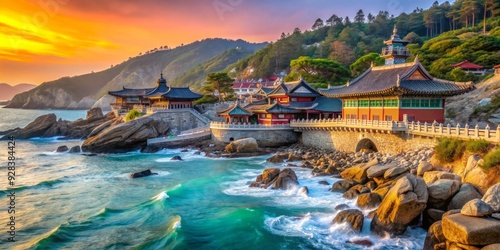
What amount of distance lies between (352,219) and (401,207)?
8.58ft

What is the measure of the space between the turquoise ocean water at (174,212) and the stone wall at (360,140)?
7259mm

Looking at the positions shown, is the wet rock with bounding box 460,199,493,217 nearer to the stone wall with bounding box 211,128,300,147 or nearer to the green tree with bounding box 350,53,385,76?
the stone wall with bounding box 211,128,300,147

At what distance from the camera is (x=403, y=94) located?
31.5 metres

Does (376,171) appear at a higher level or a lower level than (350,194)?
higher

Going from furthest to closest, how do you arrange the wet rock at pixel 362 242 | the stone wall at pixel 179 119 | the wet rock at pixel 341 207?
the stone wall at pixel 179 119
the wet rock at pixel 341 207
the wet rock at pixel 362 242

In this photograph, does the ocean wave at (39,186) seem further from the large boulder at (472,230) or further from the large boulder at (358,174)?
the large boulder at (472,230)

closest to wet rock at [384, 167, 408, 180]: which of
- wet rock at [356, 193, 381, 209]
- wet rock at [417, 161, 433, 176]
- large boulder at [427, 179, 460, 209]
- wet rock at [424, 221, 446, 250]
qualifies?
wet rock at [417, 161, 433, 176]

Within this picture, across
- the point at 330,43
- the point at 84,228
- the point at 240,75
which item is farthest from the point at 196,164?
the point at 240,75

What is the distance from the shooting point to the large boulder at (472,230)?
41.0 feet

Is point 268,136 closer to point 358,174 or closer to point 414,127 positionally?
point 414,127

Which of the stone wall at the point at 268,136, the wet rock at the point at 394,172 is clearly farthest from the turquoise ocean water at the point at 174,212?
the stone wall at the point at 268,136

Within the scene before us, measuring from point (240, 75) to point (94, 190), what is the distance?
110621 mm

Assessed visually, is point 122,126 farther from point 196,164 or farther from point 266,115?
point 266,115

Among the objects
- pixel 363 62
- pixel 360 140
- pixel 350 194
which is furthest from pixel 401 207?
pixel 363 62
